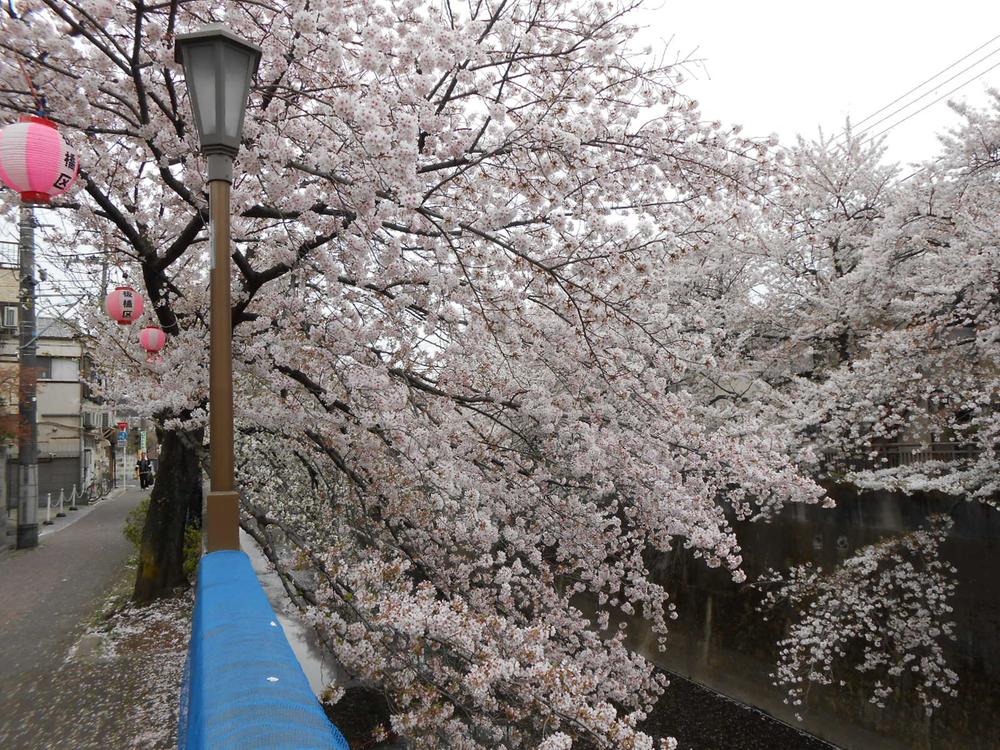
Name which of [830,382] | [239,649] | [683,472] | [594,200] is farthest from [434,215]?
[830,382]

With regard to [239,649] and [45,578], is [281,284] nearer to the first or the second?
[239,649]

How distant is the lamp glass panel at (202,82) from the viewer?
12.1ft

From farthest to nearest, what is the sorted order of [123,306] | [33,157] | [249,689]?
[123,306], [33,157], [249,689]

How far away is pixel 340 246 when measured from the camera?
236 inches

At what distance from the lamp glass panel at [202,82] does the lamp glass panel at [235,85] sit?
0.23ft

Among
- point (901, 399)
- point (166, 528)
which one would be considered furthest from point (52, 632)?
point (901, 399)

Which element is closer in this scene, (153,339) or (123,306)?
(153,339)

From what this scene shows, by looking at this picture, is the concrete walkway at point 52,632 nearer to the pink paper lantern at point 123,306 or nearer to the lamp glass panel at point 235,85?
the pink paper lantern at point 123,306

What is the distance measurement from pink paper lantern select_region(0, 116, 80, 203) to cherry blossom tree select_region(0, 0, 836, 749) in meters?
Result: 0.68

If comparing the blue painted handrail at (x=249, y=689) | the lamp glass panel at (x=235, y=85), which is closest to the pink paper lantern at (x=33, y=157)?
the lamp glass panel at (x=235, y=85)

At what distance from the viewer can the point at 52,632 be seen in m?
9.21

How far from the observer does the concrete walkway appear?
233 inches

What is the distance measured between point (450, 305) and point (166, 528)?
23.3 feet

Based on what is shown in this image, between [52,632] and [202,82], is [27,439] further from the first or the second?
[202,82]
